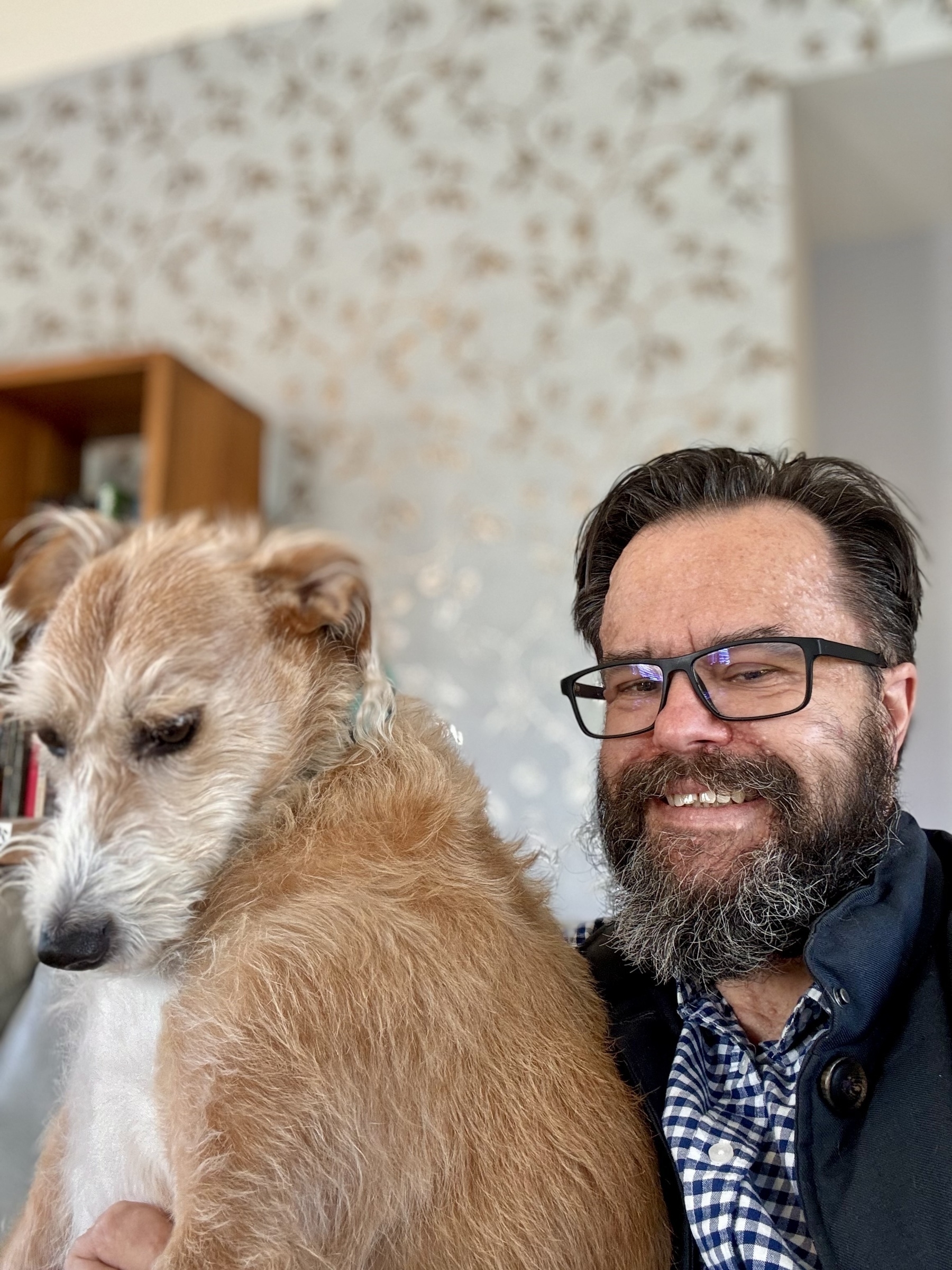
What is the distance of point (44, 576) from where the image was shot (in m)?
1.09

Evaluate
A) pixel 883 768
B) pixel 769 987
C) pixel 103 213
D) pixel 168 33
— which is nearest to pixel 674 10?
pixel 168 33

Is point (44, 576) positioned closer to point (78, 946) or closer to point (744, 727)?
point (78, 946)

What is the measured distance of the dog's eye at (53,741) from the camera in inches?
38.9

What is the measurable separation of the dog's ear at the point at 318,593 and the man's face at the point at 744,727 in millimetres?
280

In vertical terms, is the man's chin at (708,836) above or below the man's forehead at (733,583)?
below

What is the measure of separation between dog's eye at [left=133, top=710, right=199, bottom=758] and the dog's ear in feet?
0.43

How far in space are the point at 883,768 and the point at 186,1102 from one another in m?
0.72

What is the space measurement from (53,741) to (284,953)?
39 cm

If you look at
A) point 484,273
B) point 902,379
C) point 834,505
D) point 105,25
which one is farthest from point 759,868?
point 105,25

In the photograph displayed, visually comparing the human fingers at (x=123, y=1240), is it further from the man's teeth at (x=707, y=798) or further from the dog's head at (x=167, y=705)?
the man's teeth at (x=707, y=798)

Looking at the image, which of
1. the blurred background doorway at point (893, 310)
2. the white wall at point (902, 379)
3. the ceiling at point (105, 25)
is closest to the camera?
the blurred background doorway at point (893, 310)

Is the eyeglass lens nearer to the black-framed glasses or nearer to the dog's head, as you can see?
the black-framed glasses

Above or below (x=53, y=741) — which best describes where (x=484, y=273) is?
above

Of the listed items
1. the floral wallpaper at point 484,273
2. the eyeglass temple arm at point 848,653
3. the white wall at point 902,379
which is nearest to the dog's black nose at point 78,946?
the eyeglass temple arm at point 848,653
